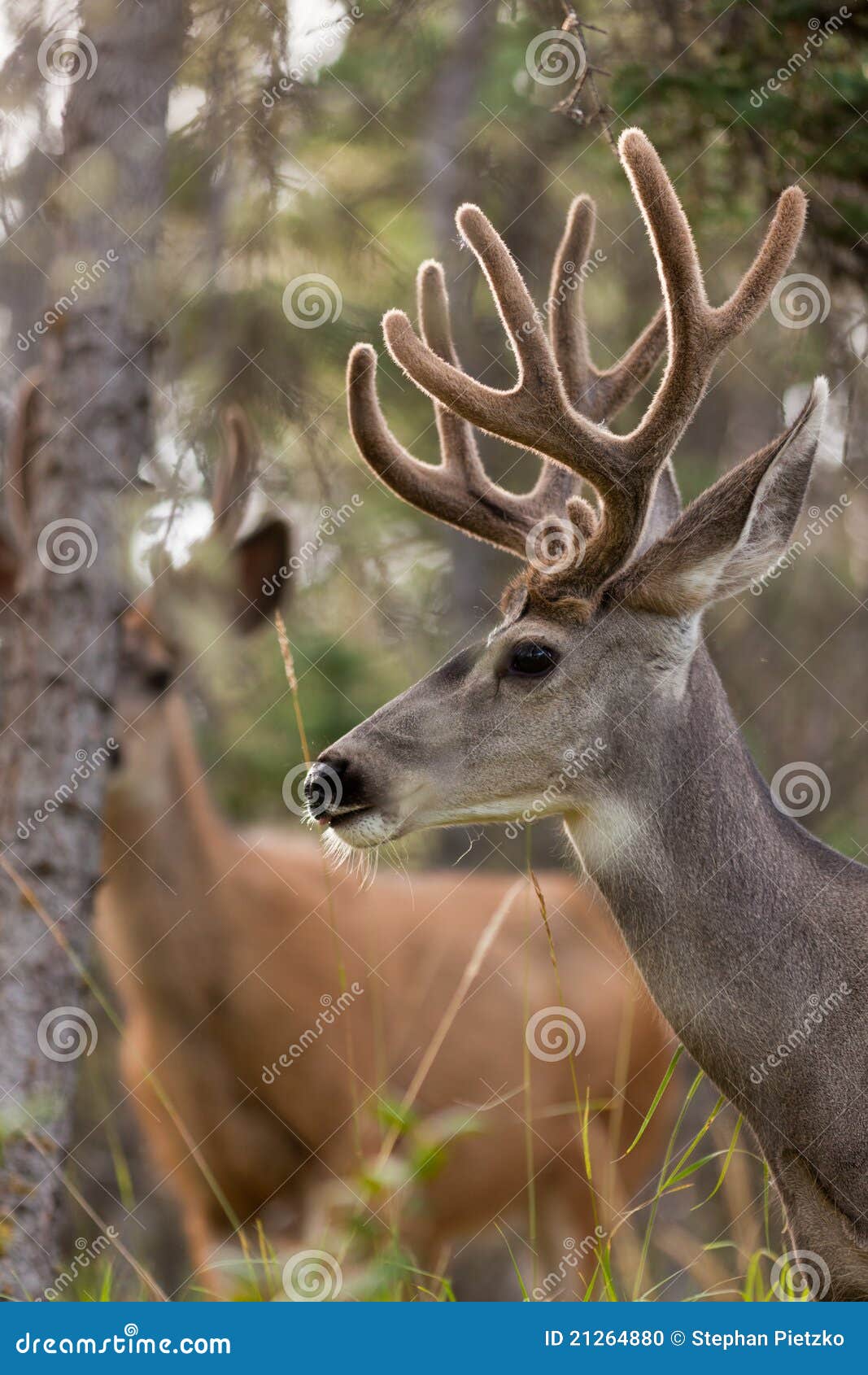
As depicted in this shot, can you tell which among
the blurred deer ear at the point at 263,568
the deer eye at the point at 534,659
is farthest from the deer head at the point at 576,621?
the blurred deer ear at the point at 263,568

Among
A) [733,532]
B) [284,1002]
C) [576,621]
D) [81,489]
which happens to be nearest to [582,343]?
[576,621]

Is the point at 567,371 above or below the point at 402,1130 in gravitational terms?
above

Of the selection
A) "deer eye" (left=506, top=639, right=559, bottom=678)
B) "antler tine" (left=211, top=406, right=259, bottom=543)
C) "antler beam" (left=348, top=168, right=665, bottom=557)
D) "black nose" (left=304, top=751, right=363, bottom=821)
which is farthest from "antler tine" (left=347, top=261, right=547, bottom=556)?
"antler tine" (left=211, top=406, right=259, bottom=543)

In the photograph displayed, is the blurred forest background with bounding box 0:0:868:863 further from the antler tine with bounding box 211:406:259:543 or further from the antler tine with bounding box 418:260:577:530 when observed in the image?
the antler tine with bounding box 418:260:577:530

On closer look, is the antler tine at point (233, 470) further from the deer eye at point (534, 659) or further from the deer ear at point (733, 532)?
the deer ear at point (733, 532)

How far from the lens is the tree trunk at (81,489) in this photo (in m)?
5.53

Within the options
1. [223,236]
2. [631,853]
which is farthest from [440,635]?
[631,853]

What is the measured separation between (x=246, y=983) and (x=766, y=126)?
437cm

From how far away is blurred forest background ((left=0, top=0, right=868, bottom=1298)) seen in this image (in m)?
5.91

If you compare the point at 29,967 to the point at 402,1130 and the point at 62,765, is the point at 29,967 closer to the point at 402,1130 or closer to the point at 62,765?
the point at 62,765

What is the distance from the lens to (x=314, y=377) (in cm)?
759

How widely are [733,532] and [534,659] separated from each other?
689mm

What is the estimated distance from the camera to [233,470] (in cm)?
706

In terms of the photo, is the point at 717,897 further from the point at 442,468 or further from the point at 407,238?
the point at 407,238
